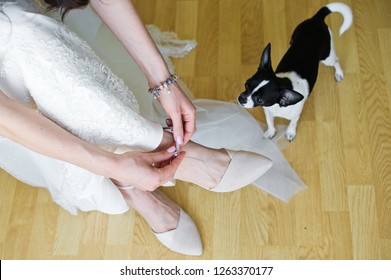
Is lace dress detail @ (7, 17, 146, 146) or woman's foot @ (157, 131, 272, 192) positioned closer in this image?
lace dress detail @ (7, 17, 146, 146)

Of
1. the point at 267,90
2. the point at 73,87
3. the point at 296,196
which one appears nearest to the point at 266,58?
the point at 267,90

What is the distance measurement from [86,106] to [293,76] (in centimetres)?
57

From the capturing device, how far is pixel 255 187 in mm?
1346

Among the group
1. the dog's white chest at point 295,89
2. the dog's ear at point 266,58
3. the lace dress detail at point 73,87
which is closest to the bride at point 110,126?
the lace dress detail at point 73,87

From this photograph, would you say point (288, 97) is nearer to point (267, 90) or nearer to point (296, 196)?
point (267, 90)

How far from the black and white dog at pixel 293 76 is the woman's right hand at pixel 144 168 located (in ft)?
0.99

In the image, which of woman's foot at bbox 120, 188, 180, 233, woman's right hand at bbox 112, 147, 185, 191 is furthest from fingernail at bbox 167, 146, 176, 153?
woman's foot at bbox 120, 188, 180, 233

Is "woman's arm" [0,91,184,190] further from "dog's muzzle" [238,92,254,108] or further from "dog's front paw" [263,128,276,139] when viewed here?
"dog's front paw" [263,128,276,139]

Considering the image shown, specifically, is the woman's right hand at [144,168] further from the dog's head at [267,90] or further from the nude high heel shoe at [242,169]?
the dog's head at [267,90]

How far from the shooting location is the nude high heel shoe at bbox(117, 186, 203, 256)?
50.5 inches

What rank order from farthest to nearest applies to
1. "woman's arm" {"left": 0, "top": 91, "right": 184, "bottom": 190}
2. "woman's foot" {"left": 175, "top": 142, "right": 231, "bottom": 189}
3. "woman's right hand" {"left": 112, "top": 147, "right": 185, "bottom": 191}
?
"woman's foot" {"left": 175, "top": 142, "right": 231, "bottom": 189} → "woman's right hand" {"left": 112, "top": 147, "right": 185, "bottom": 191} → "woman's arm" {"left": 0, "top": 91, "right": 184, "bottom": 190}

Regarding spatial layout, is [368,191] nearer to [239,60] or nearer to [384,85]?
[384,85]

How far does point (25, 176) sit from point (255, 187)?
610 mm
